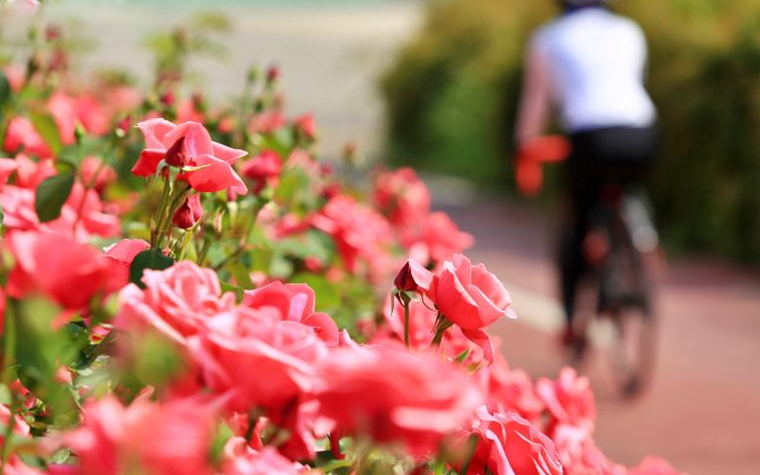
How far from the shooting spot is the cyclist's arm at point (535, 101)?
18.7ft

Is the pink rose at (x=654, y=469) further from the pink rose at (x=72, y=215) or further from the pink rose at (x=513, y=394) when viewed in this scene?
the pink rose at (x=72, y=215)

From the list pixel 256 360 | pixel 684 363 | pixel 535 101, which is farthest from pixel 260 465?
pixel 684 363

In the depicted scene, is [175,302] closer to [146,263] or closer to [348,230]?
[146,263]

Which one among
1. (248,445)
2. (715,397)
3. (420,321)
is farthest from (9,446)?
(715,397)

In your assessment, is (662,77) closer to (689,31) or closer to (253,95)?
(689,31)

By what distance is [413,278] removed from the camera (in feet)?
4.09

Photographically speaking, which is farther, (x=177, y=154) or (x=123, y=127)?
(x=123, y=127)

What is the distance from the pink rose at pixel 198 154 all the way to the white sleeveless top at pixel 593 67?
14.6ft

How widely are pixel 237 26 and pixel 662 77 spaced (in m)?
8.04

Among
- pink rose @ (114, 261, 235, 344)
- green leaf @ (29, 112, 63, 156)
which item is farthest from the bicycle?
pink rose @ (114, 261, 235, 344)

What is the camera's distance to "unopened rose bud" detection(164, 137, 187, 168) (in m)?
1.18

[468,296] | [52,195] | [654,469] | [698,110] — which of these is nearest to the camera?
[468,296]

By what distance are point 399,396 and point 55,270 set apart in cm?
25

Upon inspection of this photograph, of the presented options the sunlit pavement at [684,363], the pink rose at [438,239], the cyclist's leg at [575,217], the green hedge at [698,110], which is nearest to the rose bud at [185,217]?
the pink rose at [438,239]
